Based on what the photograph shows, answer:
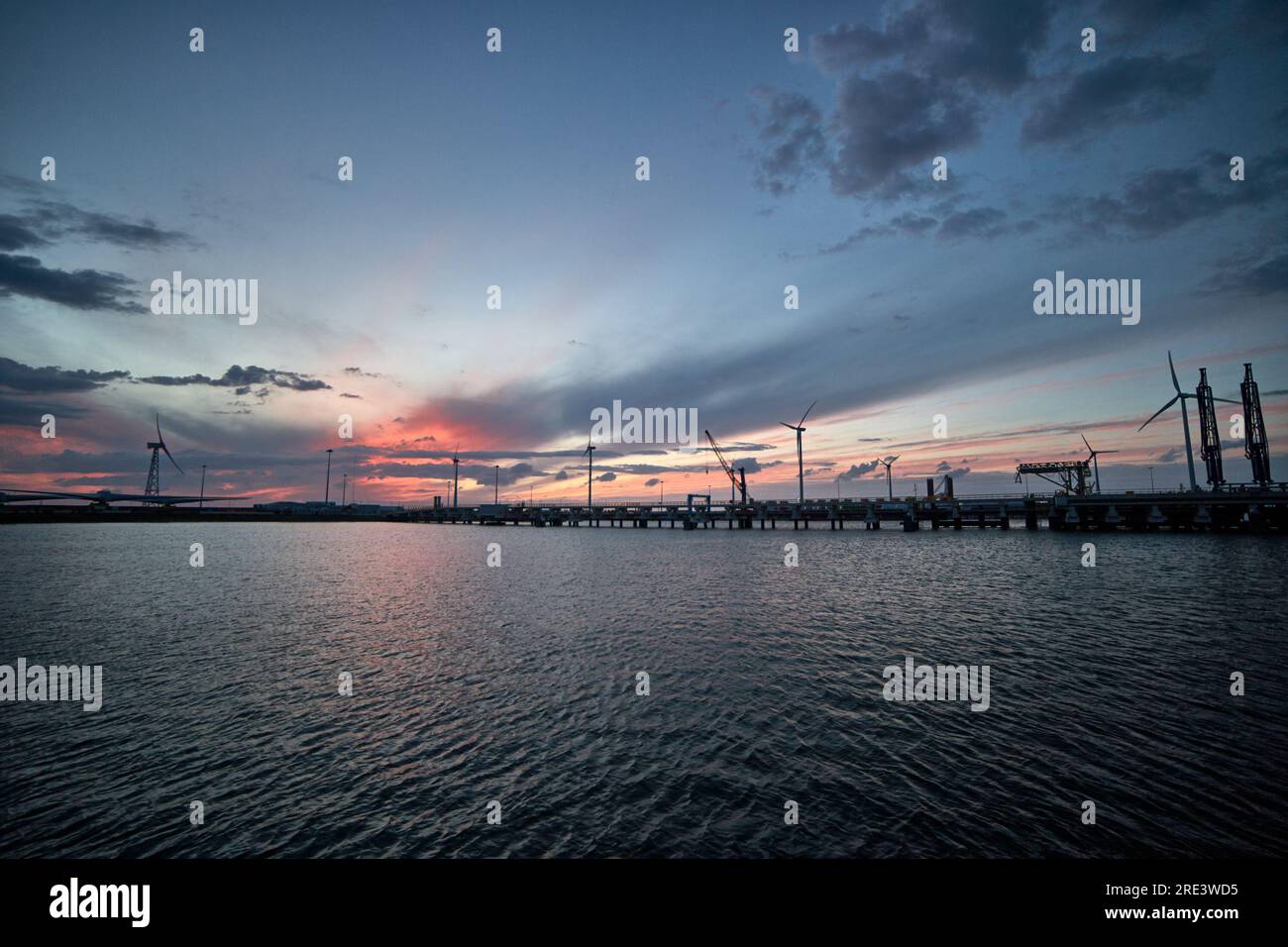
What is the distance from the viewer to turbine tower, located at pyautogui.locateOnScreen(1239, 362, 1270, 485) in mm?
132625

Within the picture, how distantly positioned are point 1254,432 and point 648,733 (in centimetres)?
19383

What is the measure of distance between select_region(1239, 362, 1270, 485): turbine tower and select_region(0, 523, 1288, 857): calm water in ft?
459

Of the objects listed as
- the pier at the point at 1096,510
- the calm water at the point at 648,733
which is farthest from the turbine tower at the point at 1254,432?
the calm water at the point at 648,733

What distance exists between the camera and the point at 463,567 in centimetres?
8075

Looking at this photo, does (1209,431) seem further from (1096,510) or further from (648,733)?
(648,733)

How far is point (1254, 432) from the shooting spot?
441ft

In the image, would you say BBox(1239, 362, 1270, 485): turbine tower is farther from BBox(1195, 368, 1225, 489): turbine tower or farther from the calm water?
the calm water

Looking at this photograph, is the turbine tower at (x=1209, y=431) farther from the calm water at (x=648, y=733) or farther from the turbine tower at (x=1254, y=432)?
the calm water at (x=648, y=733)

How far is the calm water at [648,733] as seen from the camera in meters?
13.3

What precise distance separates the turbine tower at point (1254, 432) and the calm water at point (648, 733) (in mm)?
139942

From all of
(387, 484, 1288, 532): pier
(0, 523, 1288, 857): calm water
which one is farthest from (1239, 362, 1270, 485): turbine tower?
(0, 523, 1288, 857): calm water

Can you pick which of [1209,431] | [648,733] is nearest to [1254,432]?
[1209,431]
